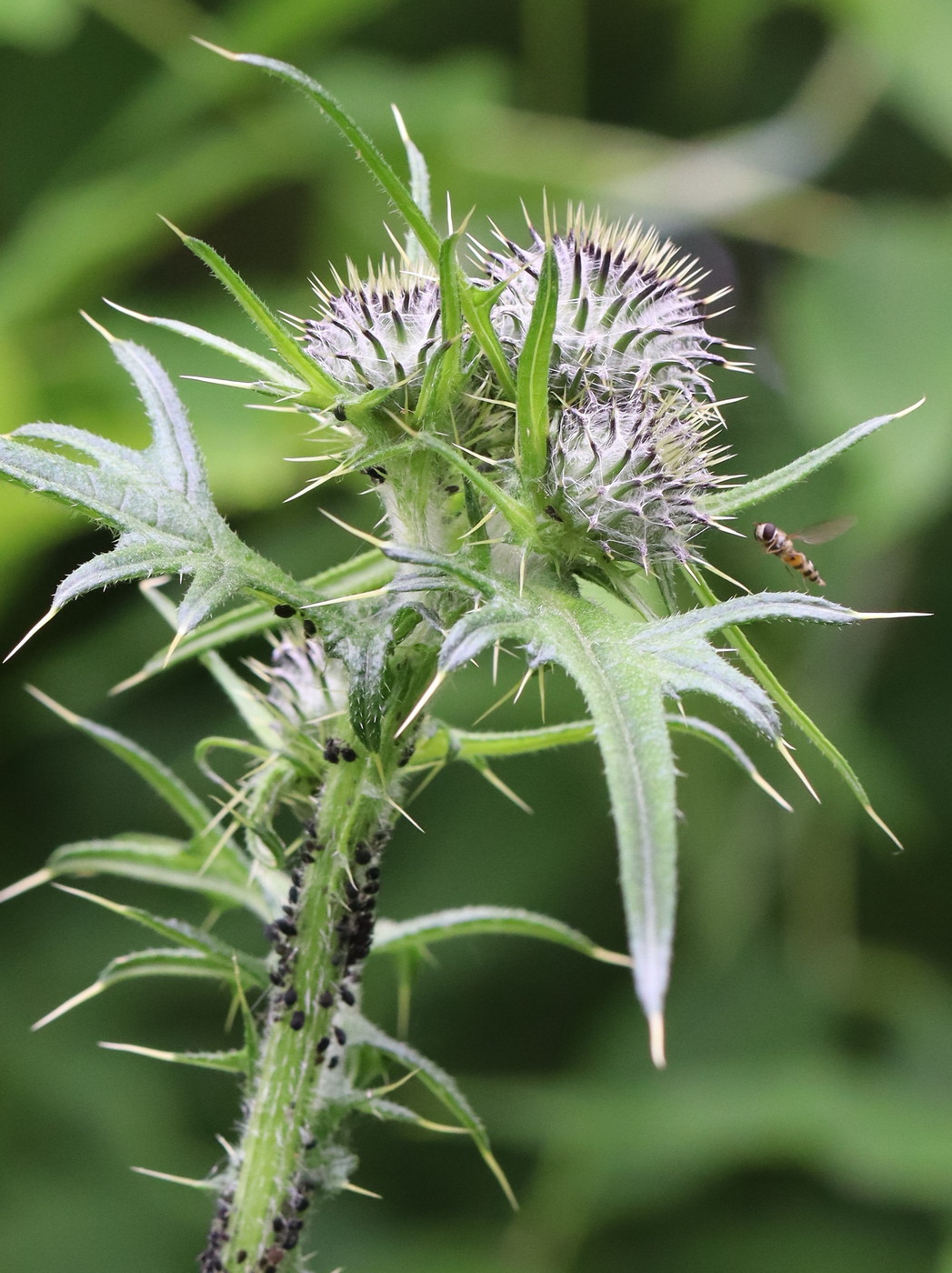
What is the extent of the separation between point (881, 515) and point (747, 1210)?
2.51m

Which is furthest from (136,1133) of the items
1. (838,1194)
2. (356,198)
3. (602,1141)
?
(356,198)

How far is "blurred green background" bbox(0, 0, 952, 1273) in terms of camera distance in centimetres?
378

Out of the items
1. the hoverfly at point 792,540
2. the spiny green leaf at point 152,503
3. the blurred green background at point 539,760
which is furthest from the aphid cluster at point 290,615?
the blurred green background at point 539,760

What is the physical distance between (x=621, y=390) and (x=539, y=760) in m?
3.15

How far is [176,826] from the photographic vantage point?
430 cm

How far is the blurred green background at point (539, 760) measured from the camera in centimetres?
378

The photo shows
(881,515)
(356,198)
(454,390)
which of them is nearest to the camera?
(454,390)

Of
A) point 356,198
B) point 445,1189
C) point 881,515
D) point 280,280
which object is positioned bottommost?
point 445,1189

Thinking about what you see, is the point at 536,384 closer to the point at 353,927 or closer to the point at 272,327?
the point at 272,327

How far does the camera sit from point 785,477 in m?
1.51

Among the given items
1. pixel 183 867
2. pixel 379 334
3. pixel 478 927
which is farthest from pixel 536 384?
pixel 183 867

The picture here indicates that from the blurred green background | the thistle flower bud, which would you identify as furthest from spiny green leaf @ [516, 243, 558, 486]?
the blurred green background

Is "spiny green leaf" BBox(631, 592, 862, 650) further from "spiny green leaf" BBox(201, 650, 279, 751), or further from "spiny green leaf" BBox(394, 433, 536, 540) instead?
"spiny green leaf" BBox(201, 650, 279, 751)

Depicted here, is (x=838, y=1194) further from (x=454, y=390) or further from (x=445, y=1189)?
(x=454, y=390)
